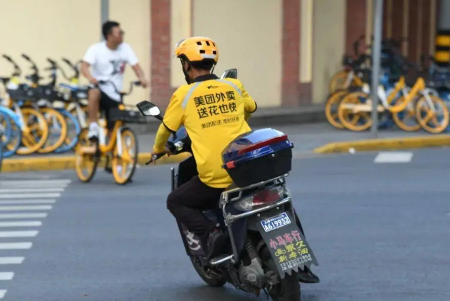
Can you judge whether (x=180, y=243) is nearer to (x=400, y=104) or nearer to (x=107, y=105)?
(x=107, y=105)

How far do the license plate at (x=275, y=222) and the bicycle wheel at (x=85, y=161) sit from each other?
6680 millimetres

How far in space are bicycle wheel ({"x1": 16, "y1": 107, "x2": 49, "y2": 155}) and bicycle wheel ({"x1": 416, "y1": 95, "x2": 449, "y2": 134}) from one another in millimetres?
6174

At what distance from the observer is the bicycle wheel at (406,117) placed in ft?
60.4

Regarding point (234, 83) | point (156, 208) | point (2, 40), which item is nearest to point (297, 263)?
point (234, 83)

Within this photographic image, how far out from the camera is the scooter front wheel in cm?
752

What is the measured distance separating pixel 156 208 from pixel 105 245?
189cm

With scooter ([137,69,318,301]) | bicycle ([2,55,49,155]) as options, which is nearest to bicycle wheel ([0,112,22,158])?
bicycle ([2,55,49,155])

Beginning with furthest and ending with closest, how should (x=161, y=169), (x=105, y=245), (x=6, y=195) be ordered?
(x=161, y=169), (x=6, y=195), (x=105, y=245)

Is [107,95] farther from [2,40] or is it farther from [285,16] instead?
[285,16]

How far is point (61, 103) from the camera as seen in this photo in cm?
1709

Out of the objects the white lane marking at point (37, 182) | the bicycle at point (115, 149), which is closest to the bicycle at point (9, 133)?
the white lane marking at point (37, 182)

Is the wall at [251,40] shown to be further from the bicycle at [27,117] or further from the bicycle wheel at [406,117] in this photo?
the bicycle at [27,117]

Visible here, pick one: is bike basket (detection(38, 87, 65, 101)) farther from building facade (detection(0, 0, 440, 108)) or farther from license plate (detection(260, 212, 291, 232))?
license plate (detection(260, 212, 291, 232))

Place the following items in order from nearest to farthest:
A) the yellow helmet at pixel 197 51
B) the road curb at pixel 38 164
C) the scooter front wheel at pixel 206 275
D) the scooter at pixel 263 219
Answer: the scooter at pixel 263 219 < the yellow helmet at pixel 197 51 < the scooter front wheel at pixel 206 275 < the road curb at pixel 38 164
